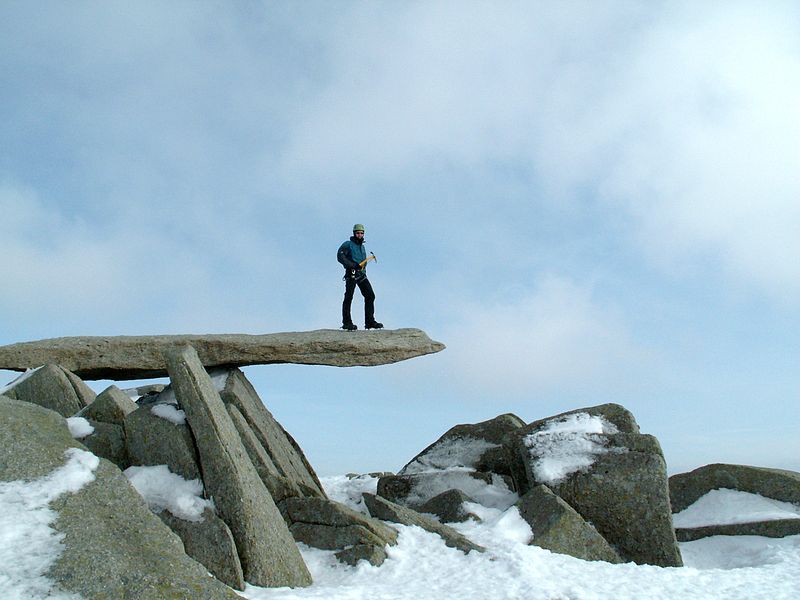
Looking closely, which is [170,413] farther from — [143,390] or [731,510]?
[731,510]

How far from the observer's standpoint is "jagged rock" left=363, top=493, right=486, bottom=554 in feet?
38.9

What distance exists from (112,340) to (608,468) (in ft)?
37.5

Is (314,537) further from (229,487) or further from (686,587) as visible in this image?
(686,587)

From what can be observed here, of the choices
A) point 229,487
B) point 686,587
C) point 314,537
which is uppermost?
point 229,487

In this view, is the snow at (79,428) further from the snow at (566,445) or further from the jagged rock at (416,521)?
the snow at (566,445)

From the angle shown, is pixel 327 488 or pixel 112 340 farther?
pixel 327 488

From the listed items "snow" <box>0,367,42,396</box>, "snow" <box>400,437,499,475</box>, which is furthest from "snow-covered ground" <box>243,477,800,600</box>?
"snow" <box>0,367,42,396</box>

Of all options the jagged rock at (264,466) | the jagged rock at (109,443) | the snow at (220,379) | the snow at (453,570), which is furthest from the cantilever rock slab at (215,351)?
the jagged rock at (109,443)

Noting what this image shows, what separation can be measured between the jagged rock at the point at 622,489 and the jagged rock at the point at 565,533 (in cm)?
80

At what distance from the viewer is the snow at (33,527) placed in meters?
7.30

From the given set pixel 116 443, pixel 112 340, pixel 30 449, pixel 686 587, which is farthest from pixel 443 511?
pixel 112 340

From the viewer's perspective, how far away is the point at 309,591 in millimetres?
9477

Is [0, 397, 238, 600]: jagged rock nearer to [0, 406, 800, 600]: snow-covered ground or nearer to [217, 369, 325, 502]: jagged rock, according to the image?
[0, 406, 800, 600]: snow-covered ground

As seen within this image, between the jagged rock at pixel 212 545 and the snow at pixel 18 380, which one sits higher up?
the snow at pixel 18 380
